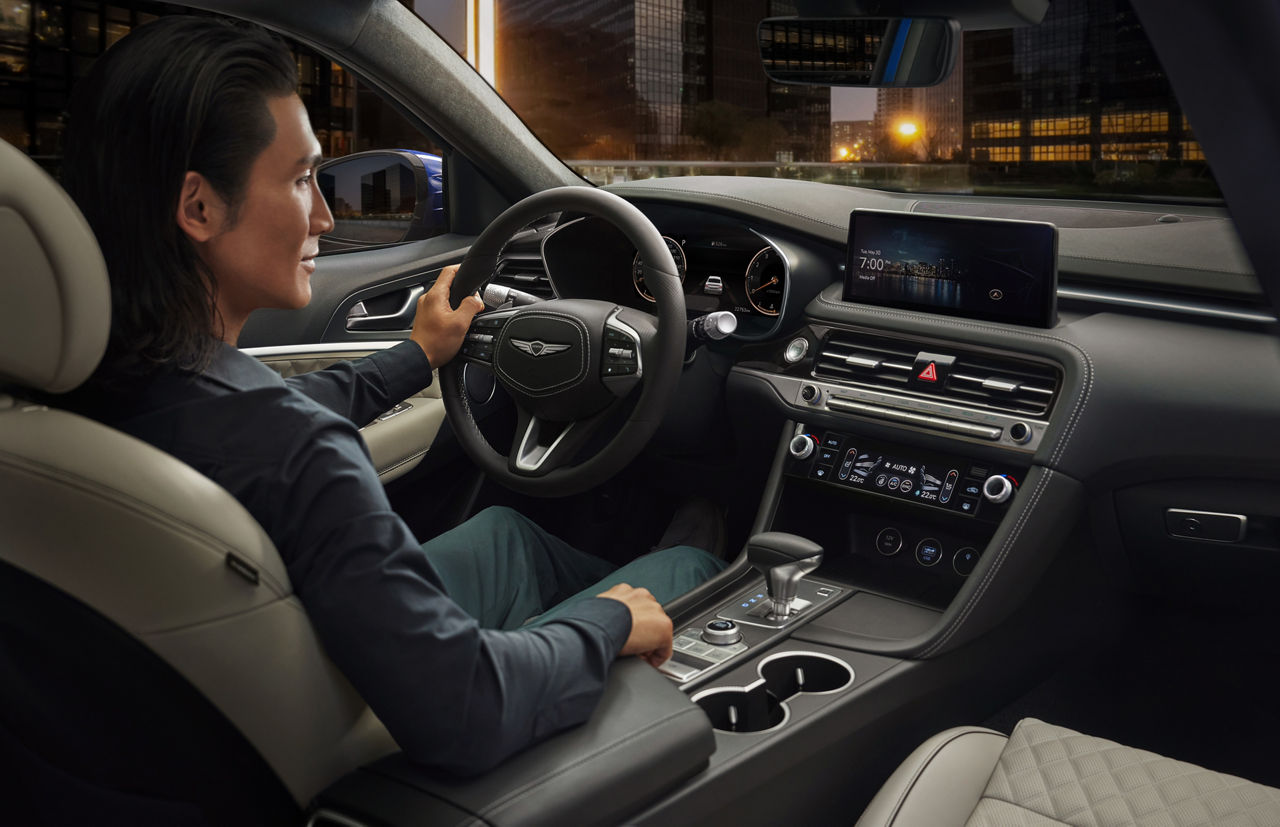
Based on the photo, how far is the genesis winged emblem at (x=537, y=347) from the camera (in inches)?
76.9

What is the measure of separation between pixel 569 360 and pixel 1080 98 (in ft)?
3.15

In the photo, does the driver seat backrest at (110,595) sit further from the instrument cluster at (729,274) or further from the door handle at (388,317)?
the door handle at (388,317)

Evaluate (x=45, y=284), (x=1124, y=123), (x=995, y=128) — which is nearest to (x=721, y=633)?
(x=1124, y=123)

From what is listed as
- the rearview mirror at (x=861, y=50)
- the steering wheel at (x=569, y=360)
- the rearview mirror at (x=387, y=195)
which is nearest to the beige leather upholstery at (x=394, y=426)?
the rearview mirror at (x=387, y=195)

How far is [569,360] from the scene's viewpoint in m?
1.94

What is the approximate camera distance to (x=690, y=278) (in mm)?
2660

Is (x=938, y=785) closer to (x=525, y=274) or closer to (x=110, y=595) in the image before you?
(x=110, y=595)

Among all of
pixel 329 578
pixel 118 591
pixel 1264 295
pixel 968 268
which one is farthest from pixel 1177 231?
pixel 118 591

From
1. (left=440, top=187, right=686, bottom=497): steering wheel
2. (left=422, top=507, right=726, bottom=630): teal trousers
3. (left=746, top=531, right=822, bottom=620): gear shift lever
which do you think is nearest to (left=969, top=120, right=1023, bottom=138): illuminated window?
(left=440, top=187, right=686, bottom=497): steering wheel

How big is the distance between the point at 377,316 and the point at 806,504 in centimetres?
122

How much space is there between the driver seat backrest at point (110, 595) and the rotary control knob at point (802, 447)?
136cm

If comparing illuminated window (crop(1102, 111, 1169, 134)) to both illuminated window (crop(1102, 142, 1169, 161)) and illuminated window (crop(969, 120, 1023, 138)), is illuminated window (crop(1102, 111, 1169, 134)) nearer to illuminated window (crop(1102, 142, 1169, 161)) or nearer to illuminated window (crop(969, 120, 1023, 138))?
illuminated window (crop(1102, 142, 1169, 161))

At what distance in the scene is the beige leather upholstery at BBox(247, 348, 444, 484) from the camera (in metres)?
2.54

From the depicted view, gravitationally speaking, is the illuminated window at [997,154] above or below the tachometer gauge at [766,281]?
above
